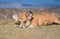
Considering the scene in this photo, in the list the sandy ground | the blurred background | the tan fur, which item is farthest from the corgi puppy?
the blurred background

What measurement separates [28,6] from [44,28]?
4.70m

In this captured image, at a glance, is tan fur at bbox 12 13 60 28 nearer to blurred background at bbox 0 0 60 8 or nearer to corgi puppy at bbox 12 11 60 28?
corgi puppy at bbox 12 11 60 28

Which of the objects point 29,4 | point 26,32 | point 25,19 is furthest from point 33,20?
point 29,4

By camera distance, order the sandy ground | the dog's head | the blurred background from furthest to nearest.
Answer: the blurred background, the dog's head, the sandy ground

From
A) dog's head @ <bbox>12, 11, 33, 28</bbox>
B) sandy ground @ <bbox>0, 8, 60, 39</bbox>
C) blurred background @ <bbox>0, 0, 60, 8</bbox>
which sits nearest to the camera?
sandy ground @ <bbox>0, 8, 60, 39</bbox>

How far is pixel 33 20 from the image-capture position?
27.1 feet

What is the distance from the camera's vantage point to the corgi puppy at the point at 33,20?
8.10 metres

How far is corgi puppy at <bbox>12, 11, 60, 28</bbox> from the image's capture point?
810 cm

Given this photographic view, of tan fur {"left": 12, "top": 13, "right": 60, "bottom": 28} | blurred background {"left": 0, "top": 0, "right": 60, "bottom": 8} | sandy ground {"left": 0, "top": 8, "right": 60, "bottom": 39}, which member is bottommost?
sandy ground {"left": 0, "top": 8, "right": 60, "bottom": 39}

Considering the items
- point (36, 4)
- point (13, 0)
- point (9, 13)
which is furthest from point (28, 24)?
point (13, 0)

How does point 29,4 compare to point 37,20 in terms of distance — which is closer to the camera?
point 37,20

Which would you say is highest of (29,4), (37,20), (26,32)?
(29,4)

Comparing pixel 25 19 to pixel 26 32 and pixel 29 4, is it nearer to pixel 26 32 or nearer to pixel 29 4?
pixel 26 32

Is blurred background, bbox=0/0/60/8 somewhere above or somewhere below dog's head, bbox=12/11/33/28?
above
